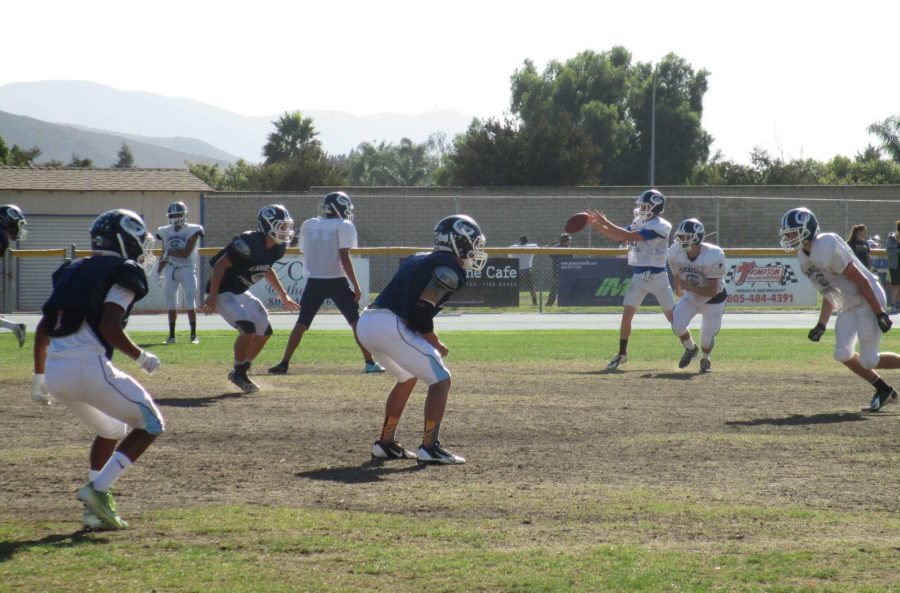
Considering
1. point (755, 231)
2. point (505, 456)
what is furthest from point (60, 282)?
point (755, 231)

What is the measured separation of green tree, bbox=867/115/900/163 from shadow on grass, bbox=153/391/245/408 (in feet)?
202

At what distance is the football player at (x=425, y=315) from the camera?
791 centimetres

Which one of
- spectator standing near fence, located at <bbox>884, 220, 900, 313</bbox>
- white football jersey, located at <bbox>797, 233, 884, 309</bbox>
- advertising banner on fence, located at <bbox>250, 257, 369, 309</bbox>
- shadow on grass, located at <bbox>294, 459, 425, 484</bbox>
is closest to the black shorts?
white football jersey, located at <bbox>797, 233, 884, 309</bbox>

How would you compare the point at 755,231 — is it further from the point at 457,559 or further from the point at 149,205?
the point at 457,559

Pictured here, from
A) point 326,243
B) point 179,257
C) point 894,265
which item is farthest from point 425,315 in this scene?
point 894,265

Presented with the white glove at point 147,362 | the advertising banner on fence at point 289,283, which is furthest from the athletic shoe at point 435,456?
the advertising banner on fence at point 289,283

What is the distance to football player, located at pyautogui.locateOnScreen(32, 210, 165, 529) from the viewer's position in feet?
20.4

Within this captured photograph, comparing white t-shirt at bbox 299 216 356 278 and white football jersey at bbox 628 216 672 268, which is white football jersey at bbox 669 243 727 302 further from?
white t-shirt at bbox 299 216 356 278

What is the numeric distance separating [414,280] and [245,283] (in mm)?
4789

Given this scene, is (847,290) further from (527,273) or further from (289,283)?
(527,273)

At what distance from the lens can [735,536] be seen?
5.97 m

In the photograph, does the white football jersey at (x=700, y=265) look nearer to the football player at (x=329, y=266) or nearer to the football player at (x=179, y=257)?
the football player at (x=329, y=266)

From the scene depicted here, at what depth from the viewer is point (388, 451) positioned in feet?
27.1

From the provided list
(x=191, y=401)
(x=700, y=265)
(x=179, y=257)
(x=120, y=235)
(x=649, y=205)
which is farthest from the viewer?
(x=179, y=257)
